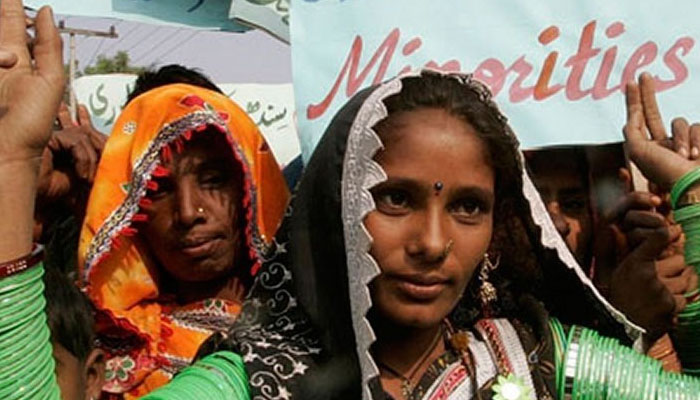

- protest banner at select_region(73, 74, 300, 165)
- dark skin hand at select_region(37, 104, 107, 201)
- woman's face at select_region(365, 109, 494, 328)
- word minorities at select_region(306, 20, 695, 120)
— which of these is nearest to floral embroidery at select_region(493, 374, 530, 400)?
woman's face at select_region(365, 109, 494, 328)

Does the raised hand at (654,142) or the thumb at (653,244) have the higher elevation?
the raised hand at (654,142)

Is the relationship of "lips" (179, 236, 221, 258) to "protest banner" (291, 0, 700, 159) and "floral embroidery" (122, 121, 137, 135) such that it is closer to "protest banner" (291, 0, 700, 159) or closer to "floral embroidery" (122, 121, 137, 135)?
"floral embroidery" (122, 121, 137, 135)

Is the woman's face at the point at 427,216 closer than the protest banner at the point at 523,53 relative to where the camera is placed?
Yes

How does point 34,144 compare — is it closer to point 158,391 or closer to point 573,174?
point 158,391

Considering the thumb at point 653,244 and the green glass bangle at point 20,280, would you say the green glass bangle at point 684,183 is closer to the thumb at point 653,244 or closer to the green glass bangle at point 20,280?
the thumb at point 653,244

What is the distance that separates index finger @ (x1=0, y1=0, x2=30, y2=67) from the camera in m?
2.08

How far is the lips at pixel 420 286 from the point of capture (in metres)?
2.17

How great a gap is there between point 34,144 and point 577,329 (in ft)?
3.59

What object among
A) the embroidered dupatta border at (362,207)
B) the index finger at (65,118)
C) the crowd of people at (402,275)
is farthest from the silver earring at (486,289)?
the index finger at (65,118)

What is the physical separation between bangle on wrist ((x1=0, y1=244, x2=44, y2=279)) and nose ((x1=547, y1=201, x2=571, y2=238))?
145cm

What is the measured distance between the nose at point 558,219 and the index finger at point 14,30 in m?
1.46

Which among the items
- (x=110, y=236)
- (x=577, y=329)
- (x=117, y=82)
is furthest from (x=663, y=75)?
(x=117, y=82)

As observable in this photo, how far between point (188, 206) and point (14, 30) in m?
1.12

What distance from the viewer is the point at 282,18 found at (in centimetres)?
410
